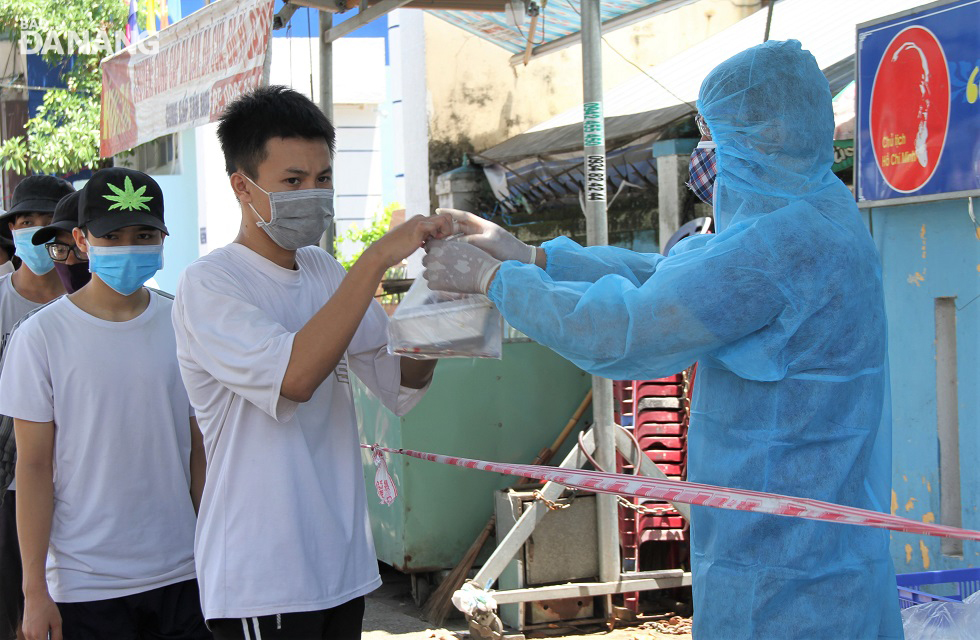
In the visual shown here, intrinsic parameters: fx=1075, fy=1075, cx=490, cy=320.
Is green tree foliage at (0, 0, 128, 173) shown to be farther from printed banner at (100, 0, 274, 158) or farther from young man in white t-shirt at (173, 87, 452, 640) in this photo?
young man in white t-shirt at (173, 87, 452, 640)

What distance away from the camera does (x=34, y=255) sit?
14.0 ft

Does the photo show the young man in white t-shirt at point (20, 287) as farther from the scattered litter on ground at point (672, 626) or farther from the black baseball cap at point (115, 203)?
the scattered litter on ground at point (672, 626)

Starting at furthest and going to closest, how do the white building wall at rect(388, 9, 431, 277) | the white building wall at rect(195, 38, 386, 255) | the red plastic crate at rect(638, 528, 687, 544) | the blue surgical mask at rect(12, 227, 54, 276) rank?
the white building wall at rect(195, 38, 386, 255)
the white building wall at rect(388, 9, 431, 277)
the red plastic crate at rect(638, 528, 687, 544)
the blue surgical mask at rect(12, 227, 54, 276)

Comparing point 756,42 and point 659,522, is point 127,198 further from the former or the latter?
point 756,42

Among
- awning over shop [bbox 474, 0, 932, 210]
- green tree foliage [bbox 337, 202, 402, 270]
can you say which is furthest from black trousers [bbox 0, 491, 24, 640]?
green tree foliage [bbox 337, 202, 402, 270]

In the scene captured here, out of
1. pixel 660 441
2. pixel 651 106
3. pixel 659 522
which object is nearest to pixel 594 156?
pixel 660 441

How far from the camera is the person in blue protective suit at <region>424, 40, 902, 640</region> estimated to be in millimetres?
2170

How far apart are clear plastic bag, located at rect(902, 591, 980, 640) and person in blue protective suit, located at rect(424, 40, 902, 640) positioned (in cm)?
106

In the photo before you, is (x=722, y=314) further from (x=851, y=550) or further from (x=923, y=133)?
(x=923, y=133)

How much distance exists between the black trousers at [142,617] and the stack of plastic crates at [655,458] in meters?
2.71

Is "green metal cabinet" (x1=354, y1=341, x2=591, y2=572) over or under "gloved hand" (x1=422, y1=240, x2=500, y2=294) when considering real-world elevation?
under

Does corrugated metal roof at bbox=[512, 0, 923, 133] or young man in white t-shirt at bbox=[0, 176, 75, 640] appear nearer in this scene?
young man in white t-shirt at bbox=[0, 176, 75, 640]

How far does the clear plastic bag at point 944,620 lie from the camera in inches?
129

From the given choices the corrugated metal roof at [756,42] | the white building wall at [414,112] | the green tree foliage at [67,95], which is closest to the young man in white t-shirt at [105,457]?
the corrugated metal roof at [756,42]
